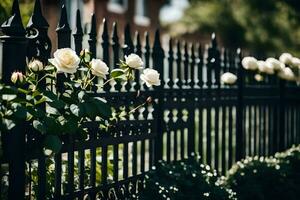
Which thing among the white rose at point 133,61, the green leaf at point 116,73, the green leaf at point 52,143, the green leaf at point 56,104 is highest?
the white rose at point 133,61

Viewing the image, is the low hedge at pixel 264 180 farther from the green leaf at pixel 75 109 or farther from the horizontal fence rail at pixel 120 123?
the green leaf at pixel 75 109

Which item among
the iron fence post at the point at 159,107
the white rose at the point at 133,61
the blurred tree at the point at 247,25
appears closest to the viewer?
the white rose at the point at 133,61

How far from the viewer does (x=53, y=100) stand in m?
3.31

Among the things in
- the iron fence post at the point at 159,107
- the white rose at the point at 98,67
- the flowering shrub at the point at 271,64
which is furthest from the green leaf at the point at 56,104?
the flowering shrub at the point at 271,64

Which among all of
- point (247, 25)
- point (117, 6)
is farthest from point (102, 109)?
point (247, 25)

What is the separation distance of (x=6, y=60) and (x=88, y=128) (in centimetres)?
89

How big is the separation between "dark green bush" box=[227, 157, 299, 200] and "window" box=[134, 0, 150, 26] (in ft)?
52.7

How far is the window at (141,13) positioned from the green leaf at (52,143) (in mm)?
18374

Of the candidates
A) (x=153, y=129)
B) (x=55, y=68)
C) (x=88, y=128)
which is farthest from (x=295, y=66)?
(x=55, y=68)

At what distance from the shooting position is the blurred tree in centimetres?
2566

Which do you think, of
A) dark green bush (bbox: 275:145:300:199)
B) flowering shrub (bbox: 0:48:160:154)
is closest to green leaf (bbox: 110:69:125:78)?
flowering shrub (bbox: 0:48:160:154)

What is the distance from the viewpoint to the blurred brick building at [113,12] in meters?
14.1

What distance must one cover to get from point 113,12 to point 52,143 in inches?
625

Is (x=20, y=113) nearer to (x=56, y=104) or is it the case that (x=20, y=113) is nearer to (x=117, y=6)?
(x=56, y=104)
